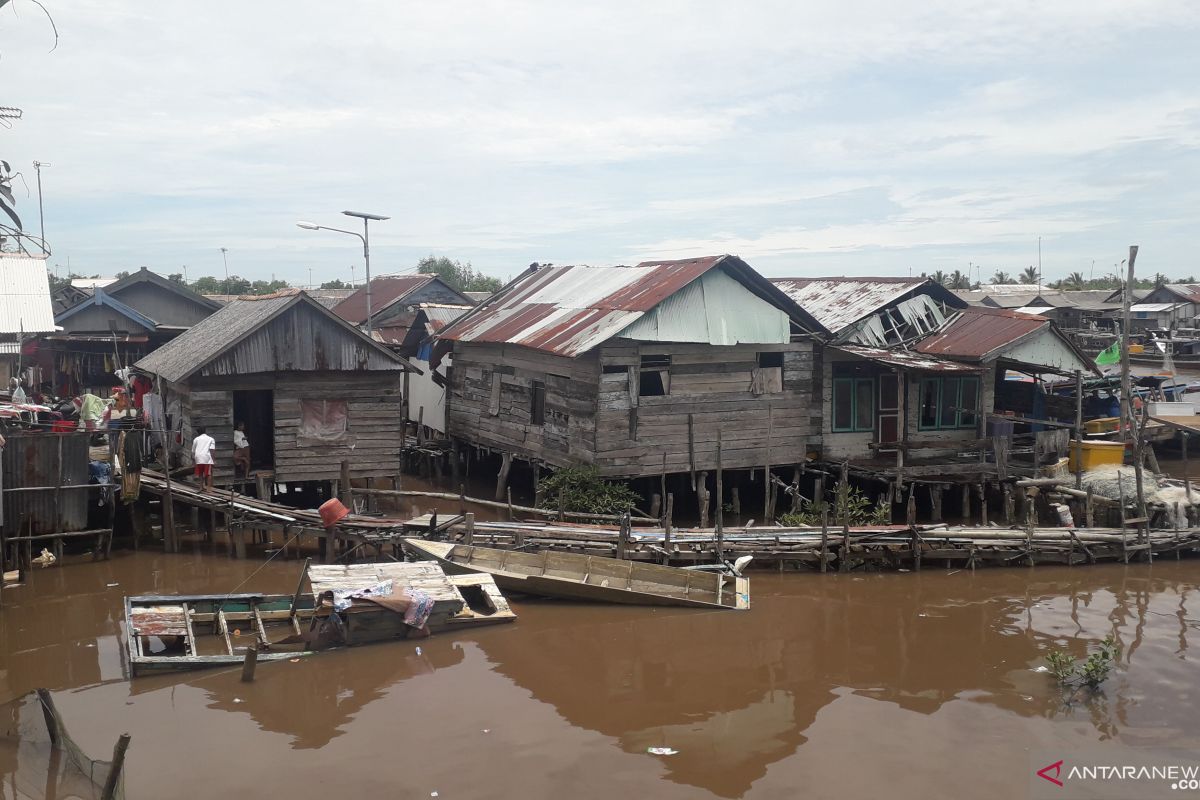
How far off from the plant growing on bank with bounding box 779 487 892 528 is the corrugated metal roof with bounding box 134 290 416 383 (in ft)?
26.3

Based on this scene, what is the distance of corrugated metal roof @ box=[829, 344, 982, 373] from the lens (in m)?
19.5

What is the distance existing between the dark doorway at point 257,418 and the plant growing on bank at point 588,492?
5.96 meters

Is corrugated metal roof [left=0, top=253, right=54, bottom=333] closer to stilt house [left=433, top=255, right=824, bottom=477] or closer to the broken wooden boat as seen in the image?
stilt house [left=433, top=255, right=824, bottom=477]

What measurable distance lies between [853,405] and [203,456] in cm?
1294

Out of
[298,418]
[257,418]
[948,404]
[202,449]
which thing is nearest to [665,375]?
[948,404]

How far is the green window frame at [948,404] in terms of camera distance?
21.9 meters

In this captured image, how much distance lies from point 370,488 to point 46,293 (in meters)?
9.39

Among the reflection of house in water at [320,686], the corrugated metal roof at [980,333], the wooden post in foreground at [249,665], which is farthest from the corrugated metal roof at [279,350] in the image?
the corrugated metal roof at [980,333]

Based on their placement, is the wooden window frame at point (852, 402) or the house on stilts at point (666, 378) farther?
the wooden window frame at point (852, 402)

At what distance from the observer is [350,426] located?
19344 mm

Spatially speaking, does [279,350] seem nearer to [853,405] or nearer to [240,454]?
[240,454]

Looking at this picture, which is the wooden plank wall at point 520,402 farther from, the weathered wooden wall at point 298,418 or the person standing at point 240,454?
the person standing at point 240,454

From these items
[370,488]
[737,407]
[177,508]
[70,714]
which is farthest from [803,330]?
[70,714]

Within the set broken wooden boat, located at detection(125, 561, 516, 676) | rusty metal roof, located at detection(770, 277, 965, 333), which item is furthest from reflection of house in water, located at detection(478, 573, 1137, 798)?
rusty metal roof, located at detection(770, 277, 965, 333)
